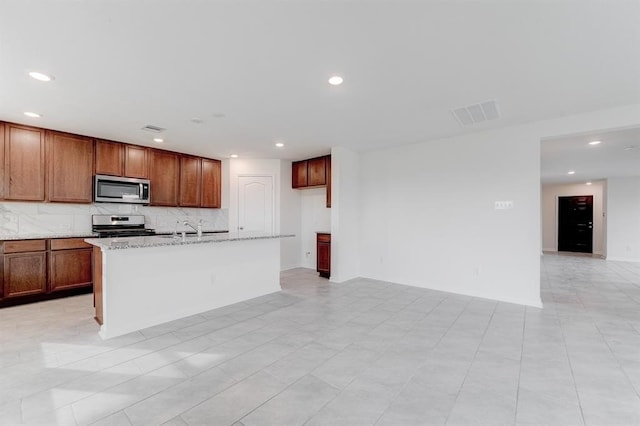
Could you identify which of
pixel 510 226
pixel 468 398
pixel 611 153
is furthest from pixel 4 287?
pixel 611 153

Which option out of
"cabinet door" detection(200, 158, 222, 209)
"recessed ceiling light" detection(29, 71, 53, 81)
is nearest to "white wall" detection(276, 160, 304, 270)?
"cabinet door" detection(200, 158, 222, 209)

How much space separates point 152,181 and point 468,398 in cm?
563

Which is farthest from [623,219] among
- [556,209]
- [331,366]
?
[331,366]

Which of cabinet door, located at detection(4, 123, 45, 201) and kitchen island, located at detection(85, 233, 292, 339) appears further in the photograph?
cabinet door, located at detection(4, 123, 45, 201)

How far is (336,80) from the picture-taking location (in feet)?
9.05

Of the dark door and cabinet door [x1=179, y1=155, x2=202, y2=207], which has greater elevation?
cabinet door [x1=179, y1=155, x2=202, y2=207]

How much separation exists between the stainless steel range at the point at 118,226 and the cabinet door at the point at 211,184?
1172 millimetres

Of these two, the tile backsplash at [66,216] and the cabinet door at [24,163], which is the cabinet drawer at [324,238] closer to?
the tile backsplash at [66,216]

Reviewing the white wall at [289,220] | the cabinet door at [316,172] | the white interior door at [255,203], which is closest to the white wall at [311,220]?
the white wall at [289,220]

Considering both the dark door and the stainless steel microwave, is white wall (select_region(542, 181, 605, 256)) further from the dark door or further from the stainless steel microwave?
the stainless steel microwave

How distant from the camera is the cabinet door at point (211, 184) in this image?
6.14 metres

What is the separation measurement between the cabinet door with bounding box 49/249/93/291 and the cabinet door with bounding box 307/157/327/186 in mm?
3991

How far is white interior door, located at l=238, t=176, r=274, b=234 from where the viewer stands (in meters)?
6.46

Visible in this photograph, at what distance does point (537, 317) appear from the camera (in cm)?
351
